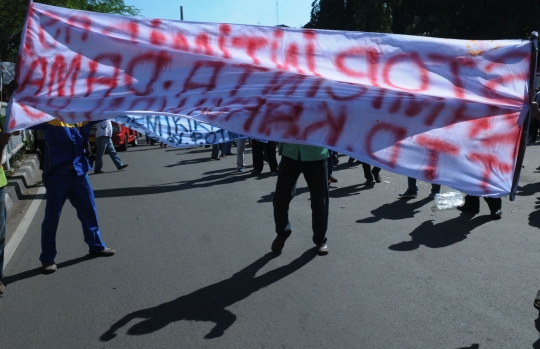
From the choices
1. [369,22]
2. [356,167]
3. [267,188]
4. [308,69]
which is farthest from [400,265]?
[369,22]

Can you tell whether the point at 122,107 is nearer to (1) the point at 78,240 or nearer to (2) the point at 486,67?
(2) the point at 486,67

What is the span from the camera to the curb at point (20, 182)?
991 cm

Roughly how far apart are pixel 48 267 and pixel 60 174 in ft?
3.20

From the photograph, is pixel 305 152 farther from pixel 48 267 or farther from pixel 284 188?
pixel 48 267

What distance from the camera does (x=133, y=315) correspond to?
4.60 m

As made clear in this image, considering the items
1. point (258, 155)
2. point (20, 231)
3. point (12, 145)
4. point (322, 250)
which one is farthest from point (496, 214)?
point (12, 145)

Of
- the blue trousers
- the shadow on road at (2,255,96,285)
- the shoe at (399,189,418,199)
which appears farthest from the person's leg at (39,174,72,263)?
the shoe at (399,189,418,199)

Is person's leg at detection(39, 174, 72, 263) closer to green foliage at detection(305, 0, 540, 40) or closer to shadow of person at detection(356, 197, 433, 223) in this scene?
shadow of person at detection(356, 197, 433, 223)

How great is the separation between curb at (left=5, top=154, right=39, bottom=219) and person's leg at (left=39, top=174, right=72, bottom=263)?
3.76m

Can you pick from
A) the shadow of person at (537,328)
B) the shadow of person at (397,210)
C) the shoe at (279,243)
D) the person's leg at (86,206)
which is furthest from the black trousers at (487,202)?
the person's leg at (86,206)

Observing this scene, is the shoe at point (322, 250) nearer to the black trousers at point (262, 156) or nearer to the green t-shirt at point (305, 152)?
the green t-shirt at point (305, 152)

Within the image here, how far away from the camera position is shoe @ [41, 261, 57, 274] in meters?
5.83

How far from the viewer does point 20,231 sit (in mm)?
8023

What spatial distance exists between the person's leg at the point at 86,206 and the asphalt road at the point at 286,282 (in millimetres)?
223
